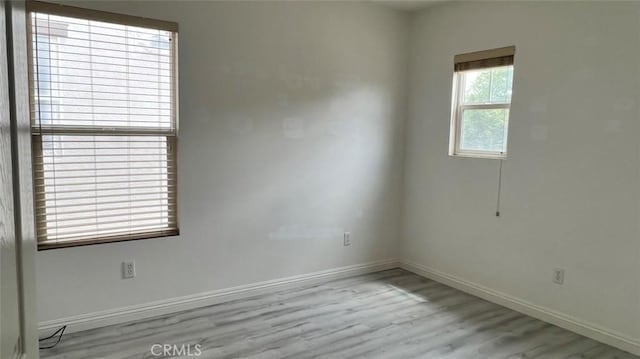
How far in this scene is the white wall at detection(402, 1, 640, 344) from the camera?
280 centimetres

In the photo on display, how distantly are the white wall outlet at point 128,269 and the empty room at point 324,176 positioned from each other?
10mm

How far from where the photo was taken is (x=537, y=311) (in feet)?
10.8

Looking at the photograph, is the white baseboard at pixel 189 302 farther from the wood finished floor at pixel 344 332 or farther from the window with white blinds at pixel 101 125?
the window with white blinds at pixel 101 125

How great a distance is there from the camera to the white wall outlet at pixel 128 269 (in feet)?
9.81

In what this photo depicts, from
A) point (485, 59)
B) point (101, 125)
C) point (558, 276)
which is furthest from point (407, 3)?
point (101, 125)

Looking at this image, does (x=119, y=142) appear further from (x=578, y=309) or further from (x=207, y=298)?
(x=578, y=309)

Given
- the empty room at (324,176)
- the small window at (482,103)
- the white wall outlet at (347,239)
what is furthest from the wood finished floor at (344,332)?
the small window at (482,103)

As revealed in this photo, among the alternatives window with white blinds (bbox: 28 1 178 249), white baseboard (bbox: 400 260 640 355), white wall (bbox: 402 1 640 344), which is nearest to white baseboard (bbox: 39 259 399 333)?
window with white blinds (bbox: 28 1 178 249)

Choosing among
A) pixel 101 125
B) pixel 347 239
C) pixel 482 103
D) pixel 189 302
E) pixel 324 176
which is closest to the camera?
pixel 101 125

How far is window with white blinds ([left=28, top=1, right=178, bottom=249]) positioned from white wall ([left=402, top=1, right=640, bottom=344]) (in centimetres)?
244

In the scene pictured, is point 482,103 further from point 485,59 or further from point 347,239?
point 347,239

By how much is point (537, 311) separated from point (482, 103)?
5.80 ft

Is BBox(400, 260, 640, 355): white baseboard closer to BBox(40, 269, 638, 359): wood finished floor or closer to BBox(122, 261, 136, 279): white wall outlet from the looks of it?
BBox(40, 269, 638, 359): wood finished floor

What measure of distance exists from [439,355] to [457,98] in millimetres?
2294
